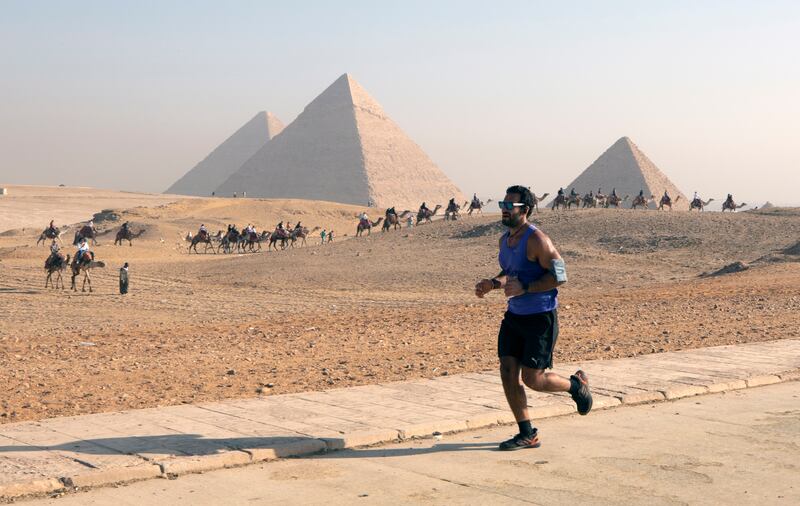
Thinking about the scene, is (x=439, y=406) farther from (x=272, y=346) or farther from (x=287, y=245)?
(x=287, y=245)

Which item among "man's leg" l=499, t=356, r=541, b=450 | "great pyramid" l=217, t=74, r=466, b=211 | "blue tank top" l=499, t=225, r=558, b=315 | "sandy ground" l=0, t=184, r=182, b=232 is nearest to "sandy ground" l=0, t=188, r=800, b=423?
"man's leg" l=499, t=356, r=541, b=450

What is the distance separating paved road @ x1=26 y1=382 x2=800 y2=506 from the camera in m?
5.46

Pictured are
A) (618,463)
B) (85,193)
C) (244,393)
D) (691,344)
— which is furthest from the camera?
(85,193)

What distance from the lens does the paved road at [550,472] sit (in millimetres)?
5457

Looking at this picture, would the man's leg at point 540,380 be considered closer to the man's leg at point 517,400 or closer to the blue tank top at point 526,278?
the man's leg at point 517,400

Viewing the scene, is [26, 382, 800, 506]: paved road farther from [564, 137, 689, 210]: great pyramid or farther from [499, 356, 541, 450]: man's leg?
[564, 137, 689, 210]: great pyramid

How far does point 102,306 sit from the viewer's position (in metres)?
20.9

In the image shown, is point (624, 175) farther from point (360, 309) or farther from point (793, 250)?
point (360, 309)

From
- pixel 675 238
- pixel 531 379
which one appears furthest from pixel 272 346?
pixel 675 238

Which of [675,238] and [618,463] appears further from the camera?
[675,238]

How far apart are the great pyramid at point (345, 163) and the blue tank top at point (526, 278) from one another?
15328cm

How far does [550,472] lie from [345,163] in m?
170

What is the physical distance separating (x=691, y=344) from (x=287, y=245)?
40.8 meters

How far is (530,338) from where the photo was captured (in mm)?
6570
